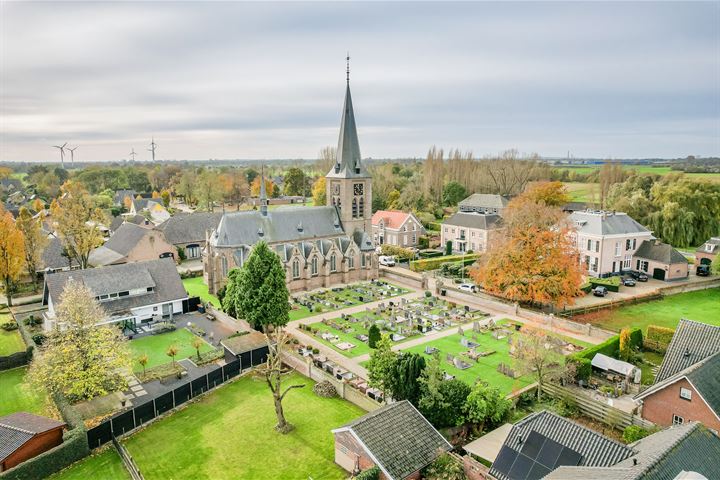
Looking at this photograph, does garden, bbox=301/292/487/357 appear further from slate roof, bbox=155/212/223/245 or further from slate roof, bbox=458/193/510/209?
slate roof, bbox=458/193/510/209

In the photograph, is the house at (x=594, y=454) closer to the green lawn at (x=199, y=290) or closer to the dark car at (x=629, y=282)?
the green lawn at (x=199, y=290)

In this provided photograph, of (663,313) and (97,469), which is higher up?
(663,313)

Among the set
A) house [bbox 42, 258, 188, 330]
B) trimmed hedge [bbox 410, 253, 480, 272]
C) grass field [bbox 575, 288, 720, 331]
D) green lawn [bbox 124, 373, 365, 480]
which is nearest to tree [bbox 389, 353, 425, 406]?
green lawn [bbox 124, 373, 365, 480]

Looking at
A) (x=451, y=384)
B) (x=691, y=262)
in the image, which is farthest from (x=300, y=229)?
(x=691, y=262)

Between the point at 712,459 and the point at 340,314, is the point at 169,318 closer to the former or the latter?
the point at 340,314

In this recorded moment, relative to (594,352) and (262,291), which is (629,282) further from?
(262,291)

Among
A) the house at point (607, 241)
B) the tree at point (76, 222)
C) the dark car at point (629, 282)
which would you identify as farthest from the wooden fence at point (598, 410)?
the tree at point (76, 222)

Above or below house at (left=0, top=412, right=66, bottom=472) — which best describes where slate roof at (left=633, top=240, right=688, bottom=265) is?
above

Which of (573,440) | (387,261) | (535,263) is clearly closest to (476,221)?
(387,261)
